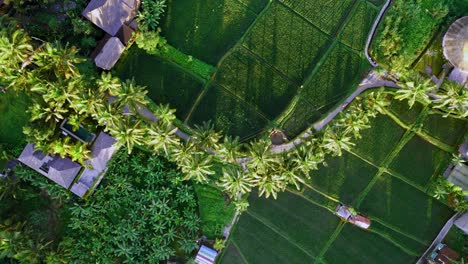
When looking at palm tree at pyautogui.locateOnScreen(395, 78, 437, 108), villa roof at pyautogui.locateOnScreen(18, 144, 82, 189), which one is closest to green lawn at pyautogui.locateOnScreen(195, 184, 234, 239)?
villa roof at pyautogui.locateOnScreen(18, 144, 82, 189)

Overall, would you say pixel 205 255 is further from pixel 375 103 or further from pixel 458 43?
pixel 458 43

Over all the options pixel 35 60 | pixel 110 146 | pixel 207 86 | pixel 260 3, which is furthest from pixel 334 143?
pixel 35 60

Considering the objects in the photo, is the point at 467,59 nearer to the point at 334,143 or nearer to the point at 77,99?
the point at 334,143

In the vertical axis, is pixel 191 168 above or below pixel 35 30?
below

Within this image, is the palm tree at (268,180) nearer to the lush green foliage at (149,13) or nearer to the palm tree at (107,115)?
the palm tree at (107,115)

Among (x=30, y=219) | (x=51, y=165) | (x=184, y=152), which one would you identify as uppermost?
(x=184, y=152)

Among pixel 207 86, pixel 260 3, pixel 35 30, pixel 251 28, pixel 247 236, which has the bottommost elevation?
pixel 247 236

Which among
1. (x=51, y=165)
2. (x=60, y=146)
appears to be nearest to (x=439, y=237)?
(x=60, y=146)

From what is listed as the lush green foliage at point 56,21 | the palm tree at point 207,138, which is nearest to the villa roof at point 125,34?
the lush green foliage at point 56,21
